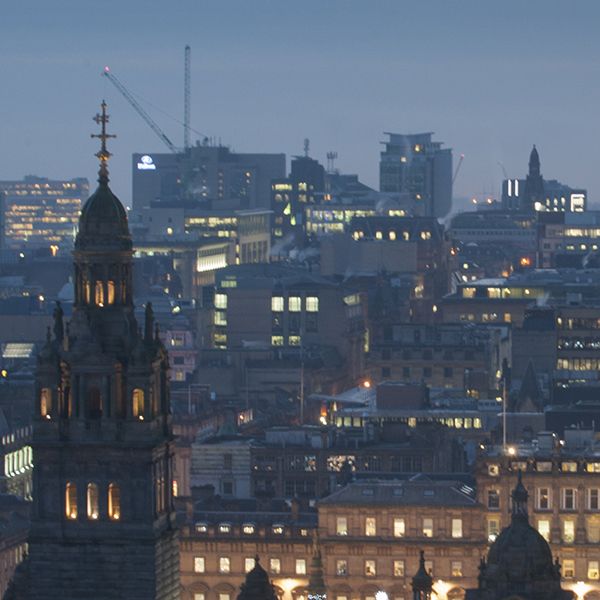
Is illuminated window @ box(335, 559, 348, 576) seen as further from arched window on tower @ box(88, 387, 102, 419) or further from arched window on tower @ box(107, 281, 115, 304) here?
arched window on tower @ box(107, 281, 115, 304)

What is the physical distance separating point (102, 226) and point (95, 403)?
771 cm

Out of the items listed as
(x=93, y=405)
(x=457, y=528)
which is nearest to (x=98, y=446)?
(x=93, y=405)

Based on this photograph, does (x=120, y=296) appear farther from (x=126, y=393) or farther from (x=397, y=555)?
(x=397, y=555)

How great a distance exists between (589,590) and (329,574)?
65.3ft

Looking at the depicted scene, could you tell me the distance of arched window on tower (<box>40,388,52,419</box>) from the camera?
347 feet

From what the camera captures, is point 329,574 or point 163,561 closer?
point 163,561

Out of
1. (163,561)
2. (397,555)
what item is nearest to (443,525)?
(397,555)

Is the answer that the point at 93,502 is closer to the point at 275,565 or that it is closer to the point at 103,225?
the point at 103,225

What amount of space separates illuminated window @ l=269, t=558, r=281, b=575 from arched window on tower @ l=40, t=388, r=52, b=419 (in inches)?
3215

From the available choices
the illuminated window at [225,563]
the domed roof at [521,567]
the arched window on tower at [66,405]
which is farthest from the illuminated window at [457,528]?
the arched window on tower at [66,405]

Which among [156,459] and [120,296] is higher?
[120,296]

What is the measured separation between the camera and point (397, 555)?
186125 millimetres

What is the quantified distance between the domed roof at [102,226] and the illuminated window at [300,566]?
82661mm

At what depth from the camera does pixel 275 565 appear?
610 feet
